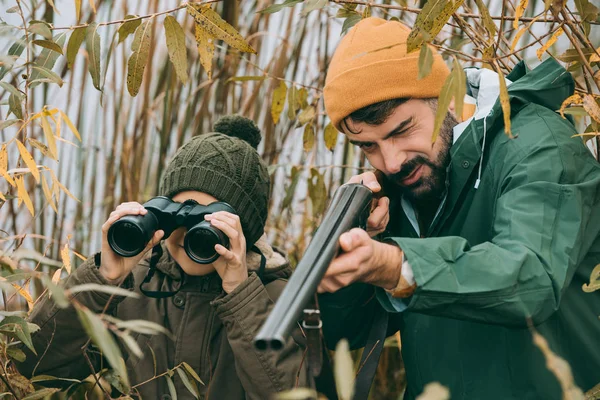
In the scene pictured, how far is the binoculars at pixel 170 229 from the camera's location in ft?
6.13

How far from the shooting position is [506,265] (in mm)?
1260

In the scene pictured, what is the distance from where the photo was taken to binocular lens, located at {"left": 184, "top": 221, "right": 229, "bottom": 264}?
1850 mm

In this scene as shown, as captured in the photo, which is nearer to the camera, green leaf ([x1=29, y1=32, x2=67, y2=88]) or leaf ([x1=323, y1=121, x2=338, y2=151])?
green leaf ([x1=29, y1=32, x2=67, y2=88])

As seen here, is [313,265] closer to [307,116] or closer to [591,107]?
[591,107]

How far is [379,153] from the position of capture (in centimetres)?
180

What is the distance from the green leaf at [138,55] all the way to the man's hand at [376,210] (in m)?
0.51

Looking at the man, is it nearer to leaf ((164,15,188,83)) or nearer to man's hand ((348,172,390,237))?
man's hand ((348,172,390,237))

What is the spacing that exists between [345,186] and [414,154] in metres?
0.34

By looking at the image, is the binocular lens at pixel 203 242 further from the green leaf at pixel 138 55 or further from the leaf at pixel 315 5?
the leaf at pixel 315 5

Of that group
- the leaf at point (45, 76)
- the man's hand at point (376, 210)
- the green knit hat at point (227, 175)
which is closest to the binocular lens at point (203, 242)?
the green knit hat at point (227, 175)

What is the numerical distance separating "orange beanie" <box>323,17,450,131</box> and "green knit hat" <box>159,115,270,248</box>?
37 cm

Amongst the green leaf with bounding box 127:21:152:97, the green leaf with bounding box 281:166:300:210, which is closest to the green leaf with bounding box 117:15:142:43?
the green leaf with bounding box 127:21:152:97

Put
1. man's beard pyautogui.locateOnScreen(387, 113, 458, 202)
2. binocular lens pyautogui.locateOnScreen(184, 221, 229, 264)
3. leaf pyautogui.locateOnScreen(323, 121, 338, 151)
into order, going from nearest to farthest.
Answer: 1. man's beard pyautogui.locateOnScreen(387, 113, 458, 202)
2. binocular lens pyautogui.locateOnScreen(184, 221, 229, 264)
3. leaf pyautogui.locateOnScreen(323, 121, 338, 151)

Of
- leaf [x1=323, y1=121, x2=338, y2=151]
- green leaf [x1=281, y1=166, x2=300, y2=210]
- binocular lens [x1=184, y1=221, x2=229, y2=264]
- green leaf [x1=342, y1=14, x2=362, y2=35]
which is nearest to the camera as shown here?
binocular lens [x1=184, y1=221, x2=229, y2=264]
